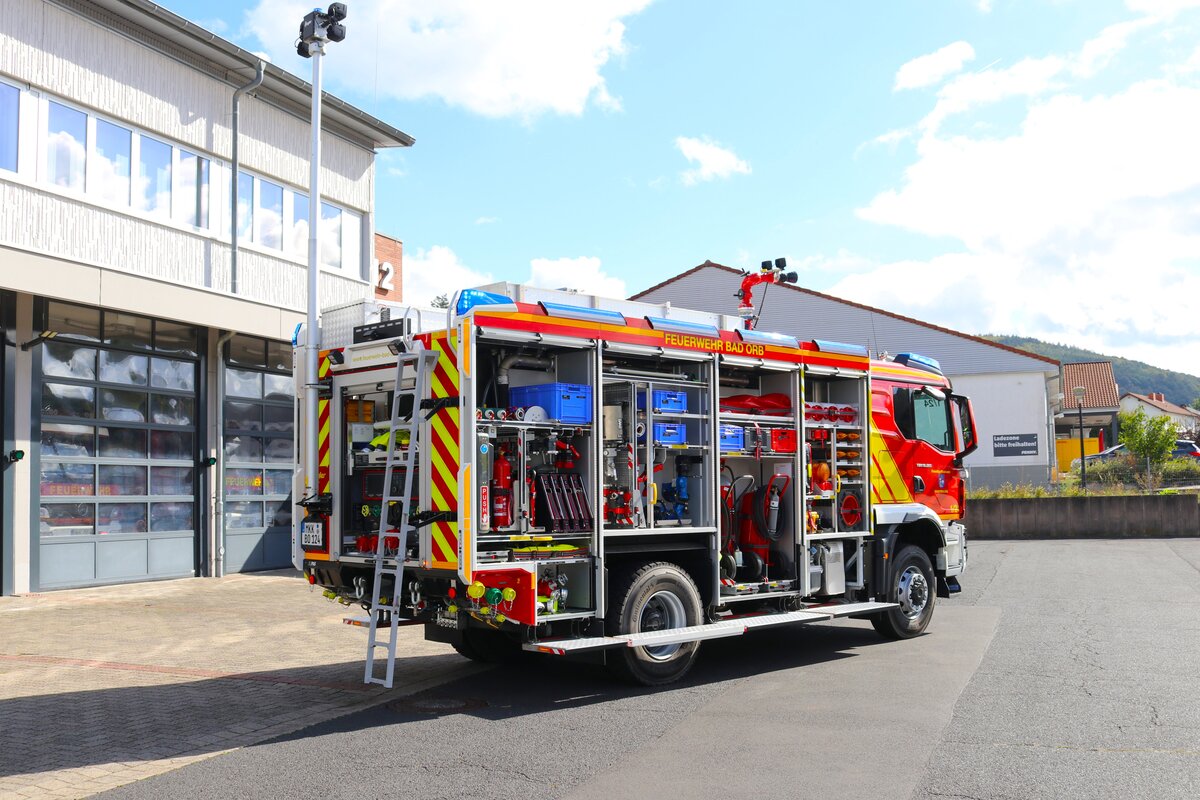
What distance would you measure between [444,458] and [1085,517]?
2484 centimetres

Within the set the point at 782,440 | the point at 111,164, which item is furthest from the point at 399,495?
the point at 111,164

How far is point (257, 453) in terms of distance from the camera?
19031 mm

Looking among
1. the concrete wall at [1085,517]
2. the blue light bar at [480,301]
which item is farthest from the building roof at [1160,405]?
the blue light bar at [480,301]

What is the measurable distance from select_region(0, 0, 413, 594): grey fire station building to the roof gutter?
5 centimetres

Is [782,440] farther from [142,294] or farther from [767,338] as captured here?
[142,294]

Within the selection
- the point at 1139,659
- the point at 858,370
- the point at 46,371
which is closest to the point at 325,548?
the point at 858,370

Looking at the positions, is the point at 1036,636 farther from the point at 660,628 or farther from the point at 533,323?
the point at 533,323

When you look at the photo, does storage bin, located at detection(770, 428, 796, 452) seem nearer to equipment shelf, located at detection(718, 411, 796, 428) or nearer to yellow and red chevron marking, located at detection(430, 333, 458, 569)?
equipment shelf, located at detection(718, 411, 796, 428)

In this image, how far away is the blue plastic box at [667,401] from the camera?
30.2 ft

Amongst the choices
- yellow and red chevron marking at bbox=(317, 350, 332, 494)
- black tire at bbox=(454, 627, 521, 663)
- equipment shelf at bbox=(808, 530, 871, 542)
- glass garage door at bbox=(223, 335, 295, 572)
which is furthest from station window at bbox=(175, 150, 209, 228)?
equipment shelf at bbox=(808, 530, 871, 542)

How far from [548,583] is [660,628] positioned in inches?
47.5

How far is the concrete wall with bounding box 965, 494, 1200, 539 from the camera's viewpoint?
91.3 ft

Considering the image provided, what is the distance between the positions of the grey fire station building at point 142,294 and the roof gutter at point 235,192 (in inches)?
2.1

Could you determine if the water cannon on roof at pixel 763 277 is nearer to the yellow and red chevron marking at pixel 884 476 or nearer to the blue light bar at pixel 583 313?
the yellow and red chevron marking at pixel 884 476
